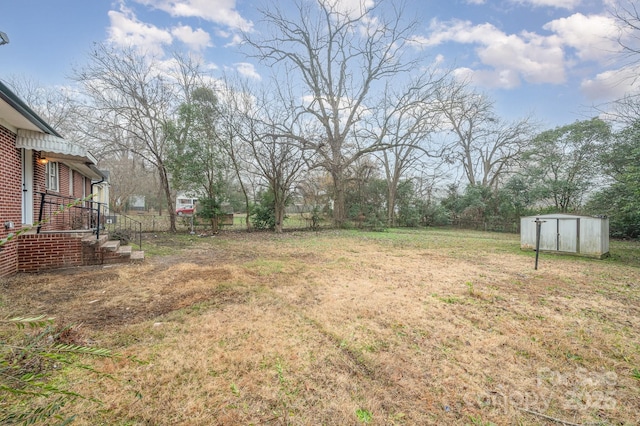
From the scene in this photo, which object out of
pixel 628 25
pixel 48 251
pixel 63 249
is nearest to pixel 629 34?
pixel 628 25

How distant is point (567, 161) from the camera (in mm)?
16953

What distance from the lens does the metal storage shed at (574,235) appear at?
891cm

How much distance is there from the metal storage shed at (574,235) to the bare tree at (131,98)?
53.1 feet

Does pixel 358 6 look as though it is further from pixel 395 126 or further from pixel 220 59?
pixel 220 59

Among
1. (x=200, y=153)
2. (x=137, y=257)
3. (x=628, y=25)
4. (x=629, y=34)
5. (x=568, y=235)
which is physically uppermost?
(x=628, y=25)

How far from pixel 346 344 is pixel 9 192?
296 inches

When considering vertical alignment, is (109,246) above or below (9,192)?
below

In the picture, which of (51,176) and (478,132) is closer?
(51,176)

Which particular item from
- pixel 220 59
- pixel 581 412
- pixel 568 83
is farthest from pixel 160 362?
pixel 568 83

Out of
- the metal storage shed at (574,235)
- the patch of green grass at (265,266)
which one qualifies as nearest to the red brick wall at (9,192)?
the patch of green grass at (265,266)

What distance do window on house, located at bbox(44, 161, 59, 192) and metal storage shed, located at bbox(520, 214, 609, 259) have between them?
15895mm

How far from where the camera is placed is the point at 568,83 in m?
12.1

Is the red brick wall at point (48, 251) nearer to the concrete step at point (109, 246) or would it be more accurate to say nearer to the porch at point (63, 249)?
the porch at point (63, 249)

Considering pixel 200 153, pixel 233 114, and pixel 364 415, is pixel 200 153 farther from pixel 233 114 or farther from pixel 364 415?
pixel 364 415
